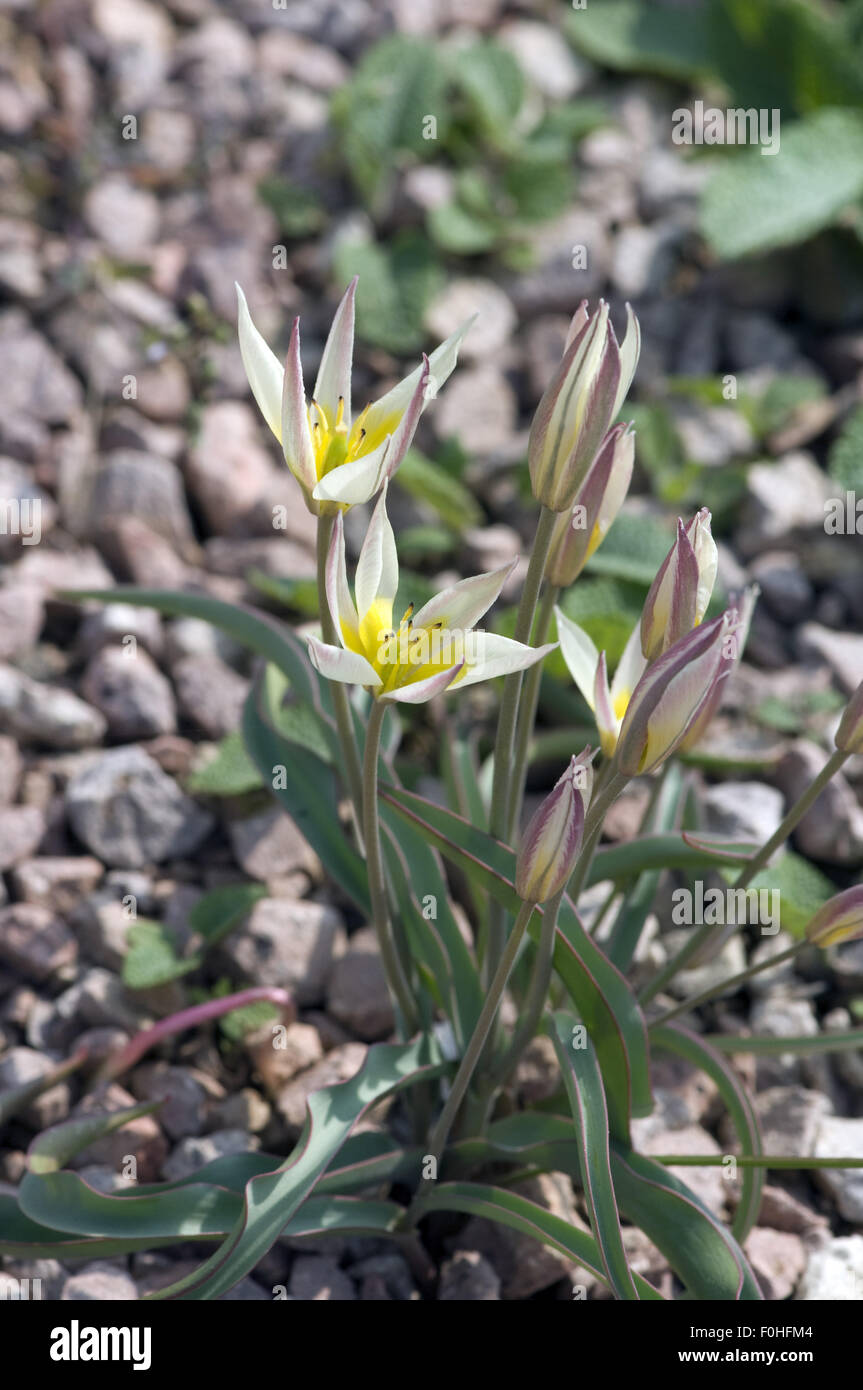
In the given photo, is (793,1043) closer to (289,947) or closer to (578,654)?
(578,654)

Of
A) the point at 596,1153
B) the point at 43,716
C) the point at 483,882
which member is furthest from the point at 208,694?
the point at 596,1153

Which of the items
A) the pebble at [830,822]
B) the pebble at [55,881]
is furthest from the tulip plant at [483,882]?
the pebble at [830,822]

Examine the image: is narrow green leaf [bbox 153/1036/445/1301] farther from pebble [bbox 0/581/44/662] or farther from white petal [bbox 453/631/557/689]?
pebble [bbox 0/581/44/662]

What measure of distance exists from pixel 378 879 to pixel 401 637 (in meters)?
0.34

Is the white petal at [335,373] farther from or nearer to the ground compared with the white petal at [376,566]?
farther from the ground

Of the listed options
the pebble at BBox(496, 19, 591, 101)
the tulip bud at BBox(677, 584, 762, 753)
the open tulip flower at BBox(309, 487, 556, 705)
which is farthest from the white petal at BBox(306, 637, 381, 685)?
the pebble at BBox(496, 19, 591, 101)

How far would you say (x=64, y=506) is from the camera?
97.2 inches

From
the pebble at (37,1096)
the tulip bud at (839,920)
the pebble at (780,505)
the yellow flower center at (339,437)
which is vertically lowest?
the pebble at (37,1096)

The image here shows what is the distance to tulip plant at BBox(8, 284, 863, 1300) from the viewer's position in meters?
1.18

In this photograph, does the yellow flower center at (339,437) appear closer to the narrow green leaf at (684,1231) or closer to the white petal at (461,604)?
the white petal at (461,604)

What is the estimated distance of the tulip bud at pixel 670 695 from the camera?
45.4 inches

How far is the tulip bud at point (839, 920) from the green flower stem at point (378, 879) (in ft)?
1.49

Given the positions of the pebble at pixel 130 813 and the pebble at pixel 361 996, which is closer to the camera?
the pebble at pixel 361 996

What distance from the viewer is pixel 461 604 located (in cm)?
118
